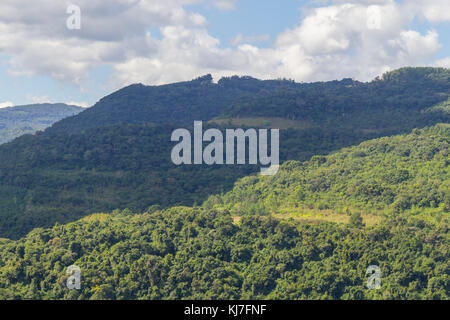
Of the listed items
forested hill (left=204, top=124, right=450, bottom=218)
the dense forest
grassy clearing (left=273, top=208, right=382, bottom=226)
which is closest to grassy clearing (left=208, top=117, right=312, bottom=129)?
the dense forest

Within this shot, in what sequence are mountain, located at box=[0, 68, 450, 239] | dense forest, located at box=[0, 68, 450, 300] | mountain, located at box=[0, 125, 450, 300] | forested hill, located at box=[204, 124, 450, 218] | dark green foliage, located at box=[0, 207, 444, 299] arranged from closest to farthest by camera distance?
dark green foliage, located at box=[0, 207, 444, 299], mountain, located at box=[0, 125, 450, 300], dense forest, located at box=[0, 68, 450, 300], forested hill, located at box=[204, 124, 450, 218], mountain, located at box=[0, 68, 450, 239]

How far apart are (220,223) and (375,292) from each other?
952 inches

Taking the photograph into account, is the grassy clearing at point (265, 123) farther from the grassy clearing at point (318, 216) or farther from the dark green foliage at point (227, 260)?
the dark green foliage at point (227, 260)

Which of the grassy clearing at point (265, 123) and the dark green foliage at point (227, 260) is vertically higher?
the grassy clearing at point (265, 123)

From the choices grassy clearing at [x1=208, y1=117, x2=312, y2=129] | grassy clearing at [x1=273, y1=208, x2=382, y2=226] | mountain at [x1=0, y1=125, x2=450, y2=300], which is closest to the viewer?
mountain at [x1=0, y1=125, x2=450, y2=300]

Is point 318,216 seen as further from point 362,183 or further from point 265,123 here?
point 265,123

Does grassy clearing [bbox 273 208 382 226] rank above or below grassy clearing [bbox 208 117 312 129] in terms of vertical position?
below

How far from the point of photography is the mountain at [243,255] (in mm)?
71688

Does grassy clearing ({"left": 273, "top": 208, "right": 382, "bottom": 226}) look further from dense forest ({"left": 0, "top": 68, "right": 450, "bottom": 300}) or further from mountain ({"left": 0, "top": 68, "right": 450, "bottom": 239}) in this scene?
mountain ({"left": 0, "top": 68, "right": 450, "bottom": 239})

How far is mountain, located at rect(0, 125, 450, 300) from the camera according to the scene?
7169 centimetres

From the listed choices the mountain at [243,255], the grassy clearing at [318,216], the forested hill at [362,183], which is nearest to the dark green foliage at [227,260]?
the mountain at [243,255]

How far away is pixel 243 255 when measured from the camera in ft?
259

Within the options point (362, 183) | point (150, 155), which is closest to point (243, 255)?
point (362, 183)

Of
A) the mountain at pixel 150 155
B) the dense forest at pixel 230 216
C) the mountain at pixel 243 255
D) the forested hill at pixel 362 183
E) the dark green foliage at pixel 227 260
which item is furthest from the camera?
the mountain at pixel 150 155
